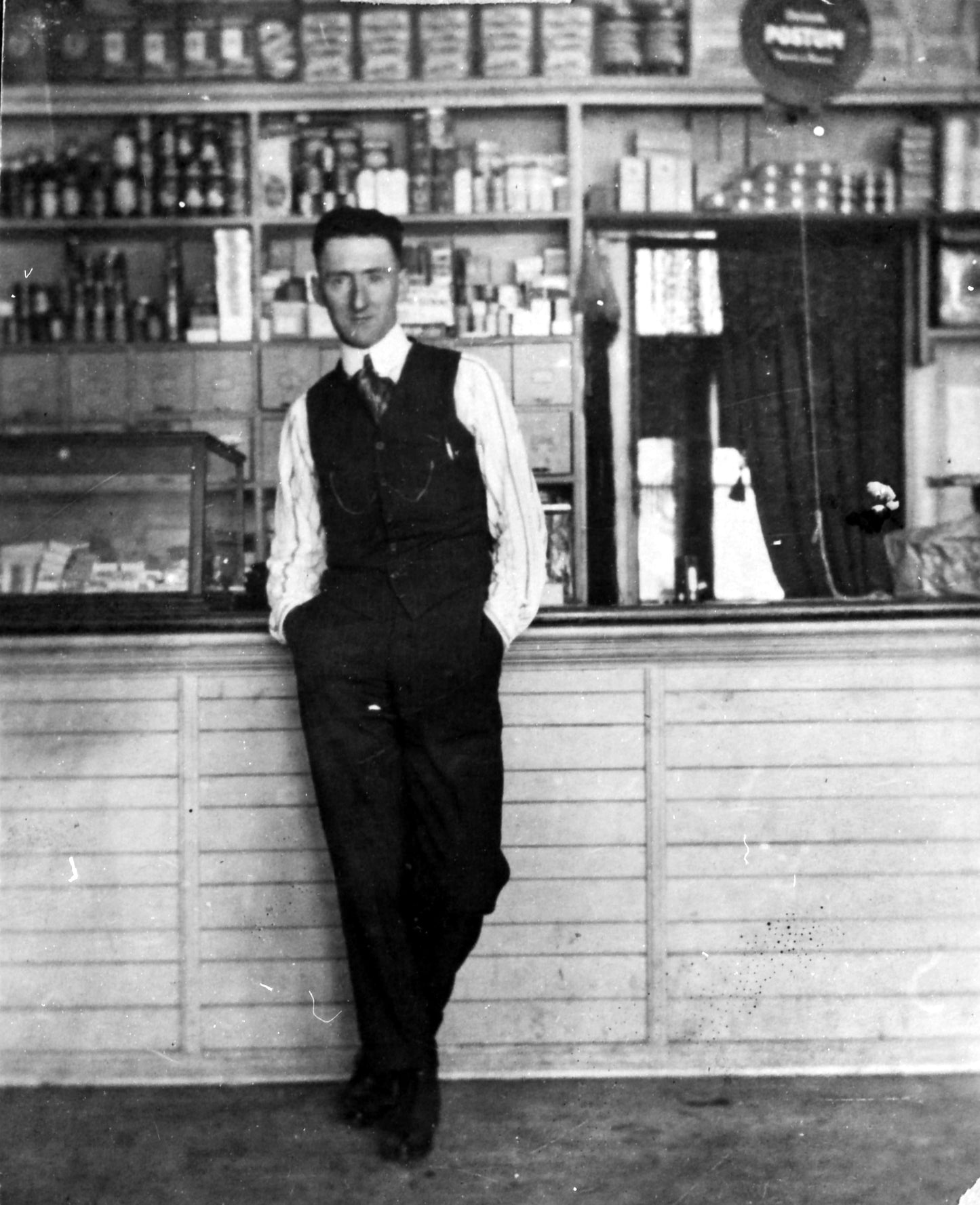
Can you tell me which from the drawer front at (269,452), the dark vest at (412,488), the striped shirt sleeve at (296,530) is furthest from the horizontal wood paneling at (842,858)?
the drawer front at (269,452)

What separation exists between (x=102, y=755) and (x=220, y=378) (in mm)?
2406

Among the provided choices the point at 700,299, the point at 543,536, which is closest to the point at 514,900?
the point at 543,536

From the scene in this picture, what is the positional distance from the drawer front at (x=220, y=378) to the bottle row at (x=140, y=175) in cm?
53

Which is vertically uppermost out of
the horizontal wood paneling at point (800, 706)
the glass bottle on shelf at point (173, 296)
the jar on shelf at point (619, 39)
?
the jar on shelf at point (619, 39)

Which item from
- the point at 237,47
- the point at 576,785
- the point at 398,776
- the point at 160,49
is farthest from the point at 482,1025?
the point at 160,49

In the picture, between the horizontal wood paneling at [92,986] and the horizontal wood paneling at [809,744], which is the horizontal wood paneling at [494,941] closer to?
the horizontal wood paneling at [92,986]

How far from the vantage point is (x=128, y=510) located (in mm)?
3008

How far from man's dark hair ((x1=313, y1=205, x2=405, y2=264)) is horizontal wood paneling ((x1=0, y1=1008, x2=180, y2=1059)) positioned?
1613 millimetres

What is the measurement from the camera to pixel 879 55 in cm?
474

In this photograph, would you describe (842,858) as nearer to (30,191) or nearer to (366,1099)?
(366,1099)

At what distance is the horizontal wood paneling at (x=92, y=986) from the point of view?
265 cm

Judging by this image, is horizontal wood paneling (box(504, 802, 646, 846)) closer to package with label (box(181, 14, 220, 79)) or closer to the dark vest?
the dark vest

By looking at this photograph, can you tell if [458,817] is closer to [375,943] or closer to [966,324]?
[375,943]

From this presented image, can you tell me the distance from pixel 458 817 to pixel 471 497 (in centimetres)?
61
